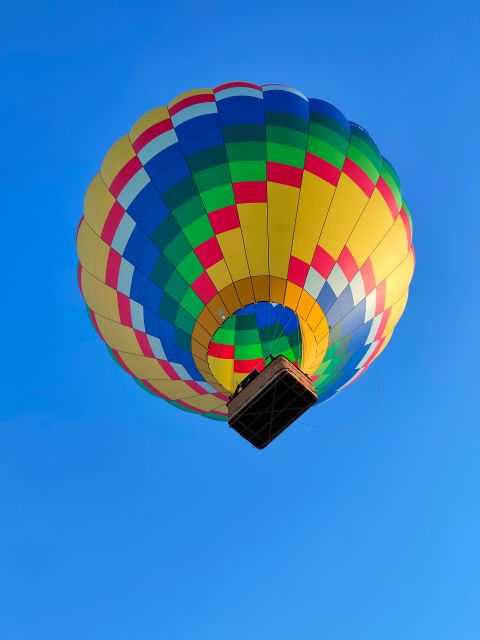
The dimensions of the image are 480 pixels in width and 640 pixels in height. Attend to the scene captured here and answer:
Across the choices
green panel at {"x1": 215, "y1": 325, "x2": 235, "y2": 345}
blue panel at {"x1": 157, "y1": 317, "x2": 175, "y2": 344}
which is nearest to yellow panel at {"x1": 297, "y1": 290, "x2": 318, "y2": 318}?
green panel at {"x1": 215, "y1": 325, "x2": 235, "y2": 345}

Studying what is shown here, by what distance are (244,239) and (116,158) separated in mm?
2437

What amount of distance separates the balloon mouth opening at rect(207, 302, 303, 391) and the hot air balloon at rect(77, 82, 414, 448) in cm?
2

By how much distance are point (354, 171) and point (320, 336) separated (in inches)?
93.3

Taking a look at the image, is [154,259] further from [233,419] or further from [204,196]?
[233,419]

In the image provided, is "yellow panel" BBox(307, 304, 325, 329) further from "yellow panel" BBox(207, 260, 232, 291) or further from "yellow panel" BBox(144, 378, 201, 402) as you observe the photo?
"yellow panel" BBox(144, 378, 201, 402)

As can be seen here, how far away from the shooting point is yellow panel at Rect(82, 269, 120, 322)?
→ 911 centimetres

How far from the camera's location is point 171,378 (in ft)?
30.5

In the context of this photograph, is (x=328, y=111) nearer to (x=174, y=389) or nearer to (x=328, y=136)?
(x=328, y=136)

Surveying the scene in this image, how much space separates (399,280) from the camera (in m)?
9.27

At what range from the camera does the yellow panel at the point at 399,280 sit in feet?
29.9

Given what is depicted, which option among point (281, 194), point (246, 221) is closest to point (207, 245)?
point (246, 221)

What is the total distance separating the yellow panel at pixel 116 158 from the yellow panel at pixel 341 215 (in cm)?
294

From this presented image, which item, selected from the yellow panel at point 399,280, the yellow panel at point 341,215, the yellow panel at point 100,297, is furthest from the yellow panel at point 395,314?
the yellow panel at point 100,297

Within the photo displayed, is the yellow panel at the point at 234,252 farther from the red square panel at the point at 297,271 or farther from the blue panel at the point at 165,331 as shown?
the blue panel at the point at 165,331
